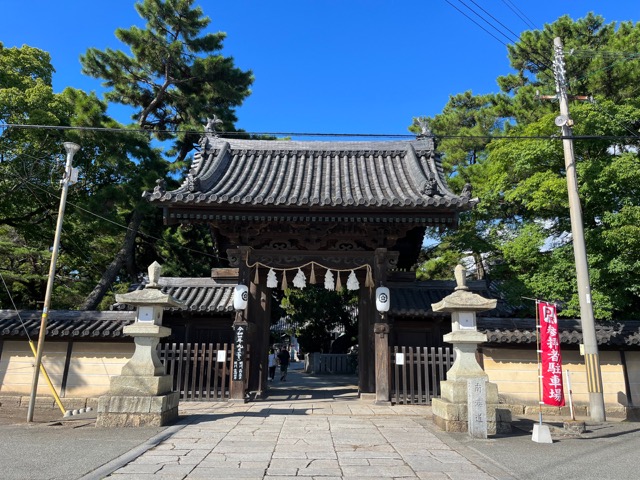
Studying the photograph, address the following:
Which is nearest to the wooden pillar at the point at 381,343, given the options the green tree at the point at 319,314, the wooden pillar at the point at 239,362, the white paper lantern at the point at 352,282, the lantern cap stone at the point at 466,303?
the white paper lantern at the point at 352,282

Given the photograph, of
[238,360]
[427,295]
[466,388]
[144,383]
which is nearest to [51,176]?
[238,360]

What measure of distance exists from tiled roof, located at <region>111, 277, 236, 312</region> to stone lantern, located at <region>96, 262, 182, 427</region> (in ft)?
12.1

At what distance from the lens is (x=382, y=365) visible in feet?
34.6

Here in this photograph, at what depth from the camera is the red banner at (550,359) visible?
796 centimetres

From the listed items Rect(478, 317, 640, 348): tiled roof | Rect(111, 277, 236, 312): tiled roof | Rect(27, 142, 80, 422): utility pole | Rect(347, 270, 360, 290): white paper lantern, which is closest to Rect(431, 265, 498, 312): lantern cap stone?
Rect(478, 317, 640, 348): tiled roof

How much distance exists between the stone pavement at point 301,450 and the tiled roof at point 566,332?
287cm

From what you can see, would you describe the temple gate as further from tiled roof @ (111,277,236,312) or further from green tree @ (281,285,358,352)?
green tree @ (281,285,358,352)

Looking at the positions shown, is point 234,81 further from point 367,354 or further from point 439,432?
point 439,432

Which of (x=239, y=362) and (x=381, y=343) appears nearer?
(x=239, y=362)

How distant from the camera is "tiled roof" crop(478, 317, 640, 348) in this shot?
10172 mm

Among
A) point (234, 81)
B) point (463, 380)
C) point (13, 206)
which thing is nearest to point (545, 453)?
point (463, 380)

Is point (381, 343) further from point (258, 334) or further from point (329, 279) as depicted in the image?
point (258, 334)

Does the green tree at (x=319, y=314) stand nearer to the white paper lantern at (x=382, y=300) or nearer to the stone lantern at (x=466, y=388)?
the white paper lantern at (x=382, y=300)

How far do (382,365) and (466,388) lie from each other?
328cm
